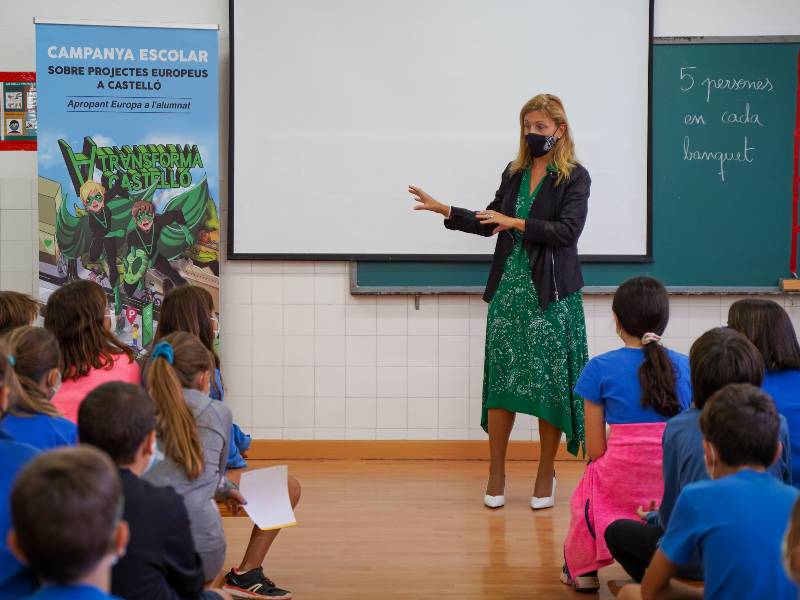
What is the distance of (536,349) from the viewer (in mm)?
4223

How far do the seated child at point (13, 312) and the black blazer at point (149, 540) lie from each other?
1.28 meters

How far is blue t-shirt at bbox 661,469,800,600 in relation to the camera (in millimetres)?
1768

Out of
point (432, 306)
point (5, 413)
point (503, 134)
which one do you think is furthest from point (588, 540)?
point (503, 134)

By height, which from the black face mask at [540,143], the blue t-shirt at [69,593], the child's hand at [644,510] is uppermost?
the black face mask at [540,143]

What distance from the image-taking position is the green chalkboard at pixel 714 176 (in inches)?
202

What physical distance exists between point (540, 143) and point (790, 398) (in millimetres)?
1924

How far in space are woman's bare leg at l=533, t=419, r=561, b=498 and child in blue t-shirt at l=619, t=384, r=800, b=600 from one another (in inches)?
90.8

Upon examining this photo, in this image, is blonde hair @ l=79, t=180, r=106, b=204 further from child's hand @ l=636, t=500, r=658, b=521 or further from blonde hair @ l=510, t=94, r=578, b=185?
child's hand @ l=636, t=500, r=658, b=521

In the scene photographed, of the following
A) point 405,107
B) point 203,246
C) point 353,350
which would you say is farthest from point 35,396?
point 405,107

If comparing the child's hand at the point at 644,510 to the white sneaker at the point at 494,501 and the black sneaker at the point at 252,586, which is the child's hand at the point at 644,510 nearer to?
the black sneaker at the point at 252,586

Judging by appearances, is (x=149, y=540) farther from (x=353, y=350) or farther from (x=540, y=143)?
(x=353, y=350)

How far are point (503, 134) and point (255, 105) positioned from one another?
131 centimetres

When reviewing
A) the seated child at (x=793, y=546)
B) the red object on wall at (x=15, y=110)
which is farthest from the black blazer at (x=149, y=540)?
the red object on wall at (x=15, y=110)

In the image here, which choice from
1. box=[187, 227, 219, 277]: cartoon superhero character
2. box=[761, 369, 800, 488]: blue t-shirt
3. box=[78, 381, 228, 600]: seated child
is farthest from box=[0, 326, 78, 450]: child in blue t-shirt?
box=[187, 227, 219, 277]: cartoon superhero character
